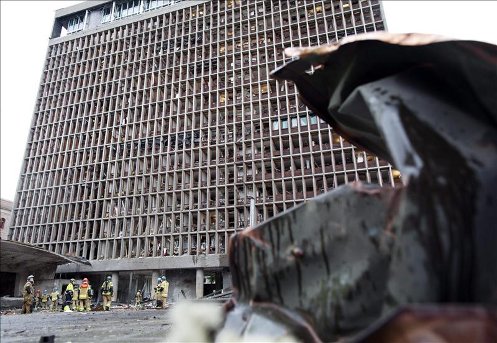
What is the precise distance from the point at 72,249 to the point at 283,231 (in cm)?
4929

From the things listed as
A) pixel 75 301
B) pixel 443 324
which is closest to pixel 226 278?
pixel 75 301

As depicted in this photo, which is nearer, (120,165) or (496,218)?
(496,218)

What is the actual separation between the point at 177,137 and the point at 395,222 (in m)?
46.1

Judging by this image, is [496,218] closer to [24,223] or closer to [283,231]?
[283,231]

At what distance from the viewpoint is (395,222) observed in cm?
215

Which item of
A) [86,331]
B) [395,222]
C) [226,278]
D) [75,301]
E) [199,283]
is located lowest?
[86,331]

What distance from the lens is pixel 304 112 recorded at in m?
42.4

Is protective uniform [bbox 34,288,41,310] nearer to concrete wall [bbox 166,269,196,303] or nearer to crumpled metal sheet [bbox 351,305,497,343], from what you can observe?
concrete wall [bbox 166,269,196,303]

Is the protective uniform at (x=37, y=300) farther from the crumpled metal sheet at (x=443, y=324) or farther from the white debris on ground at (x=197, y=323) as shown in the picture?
the crumpled metal sheet at (x=443, y=324)

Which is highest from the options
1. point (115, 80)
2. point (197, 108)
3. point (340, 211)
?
point (115, 80)

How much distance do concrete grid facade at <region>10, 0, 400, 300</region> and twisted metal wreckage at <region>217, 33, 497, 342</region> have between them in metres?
35.8

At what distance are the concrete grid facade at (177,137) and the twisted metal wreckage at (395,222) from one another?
117 feet

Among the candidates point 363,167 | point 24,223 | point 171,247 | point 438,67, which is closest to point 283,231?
point 438,67

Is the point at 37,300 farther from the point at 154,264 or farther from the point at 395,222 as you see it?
the point at 395,222
